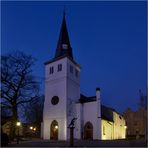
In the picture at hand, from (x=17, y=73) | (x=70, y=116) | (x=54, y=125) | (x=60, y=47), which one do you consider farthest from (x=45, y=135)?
(x=60, y=47)

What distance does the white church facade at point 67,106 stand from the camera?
43656 millimetres

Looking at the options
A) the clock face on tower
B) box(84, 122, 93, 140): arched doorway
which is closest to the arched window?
the clock face on tower

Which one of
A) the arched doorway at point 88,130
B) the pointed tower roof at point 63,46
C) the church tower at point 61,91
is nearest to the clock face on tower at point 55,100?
the church tower at point 61,91

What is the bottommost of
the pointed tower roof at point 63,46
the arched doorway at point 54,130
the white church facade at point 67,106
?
the arched doorway at point 54,130

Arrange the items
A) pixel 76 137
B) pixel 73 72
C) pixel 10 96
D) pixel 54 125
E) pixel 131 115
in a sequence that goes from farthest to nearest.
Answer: pixel 131 115 → pixel 73 72 → pixel 54 125 → pixel 76 137 → pixel 10 96

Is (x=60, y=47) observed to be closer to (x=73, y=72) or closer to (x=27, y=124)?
(x=73, y=72)

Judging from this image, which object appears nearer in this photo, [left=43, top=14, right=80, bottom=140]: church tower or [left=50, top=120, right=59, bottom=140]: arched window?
[left=43, top=14, right=80, bottom=140]: church tower

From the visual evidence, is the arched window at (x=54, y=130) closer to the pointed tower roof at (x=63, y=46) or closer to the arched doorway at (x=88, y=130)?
the arched doorway at (x=88, y=130)

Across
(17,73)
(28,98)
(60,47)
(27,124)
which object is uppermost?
(60,47)

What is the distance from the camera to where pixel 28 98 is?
41.7 meters

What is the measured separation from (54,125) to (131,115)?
132 ft

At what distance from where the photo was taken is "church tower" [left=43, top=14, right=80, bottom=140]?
44897mm

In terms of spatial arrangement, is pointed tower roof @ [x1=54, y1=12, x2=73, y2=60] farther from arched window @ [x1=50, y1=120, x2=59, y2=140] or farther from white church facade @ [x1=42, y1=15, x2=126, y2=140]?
arched window @ [x1=50, y1=120, x2=59, y2=140]

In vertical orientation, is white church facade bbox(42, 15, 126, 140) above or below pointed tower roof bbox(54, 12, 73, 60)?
below
